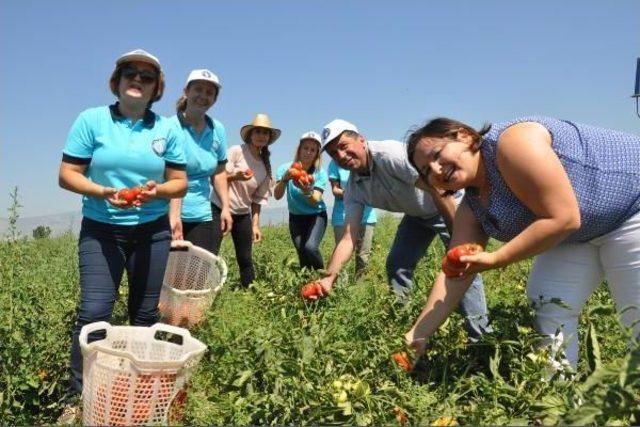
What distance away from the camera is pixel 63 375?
3.00 meters

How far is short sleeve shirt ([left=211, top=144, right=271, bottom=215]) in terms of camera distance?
4.82 m

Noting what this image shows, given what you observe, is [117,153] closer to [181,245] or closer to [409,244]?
[181,245]

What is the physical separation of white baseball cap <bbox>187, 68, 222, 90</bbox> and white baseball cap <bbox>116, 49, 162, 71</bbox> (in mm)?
867

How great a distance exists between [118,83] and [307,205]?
270cm

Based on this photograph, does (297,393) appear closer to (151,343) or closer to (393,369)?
(393,369)

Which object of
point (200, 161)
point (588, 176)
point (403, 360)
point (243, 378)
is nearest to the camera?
point (588, 176)

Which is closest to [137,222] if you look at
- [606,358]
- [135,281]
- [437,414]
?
[135,281]

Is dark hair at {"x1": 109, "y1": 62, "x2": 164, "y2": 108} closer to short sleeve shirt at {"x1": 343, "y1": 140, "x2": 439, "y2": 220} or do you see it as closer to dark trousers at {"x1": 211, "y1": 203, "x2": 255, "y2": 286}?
short sleeve shirt at {"x1": 343, "y1": 140, "x2": 439, "y2": 220}

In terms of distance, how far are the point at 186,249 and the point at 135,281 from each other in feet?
3.04

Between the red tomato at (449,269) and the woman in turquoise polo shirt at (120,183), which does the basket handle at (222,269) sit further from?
the red tomato at (449,269)

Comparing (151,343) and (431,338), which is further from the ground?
(431,338)

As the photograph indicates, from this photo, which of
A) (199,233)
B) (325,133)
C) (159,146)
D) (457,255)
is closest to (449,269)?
(457,255)

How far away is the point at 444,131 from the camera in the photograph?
222 cm

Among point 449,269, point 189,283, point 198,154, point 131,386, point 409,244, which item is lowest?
point 189,283
